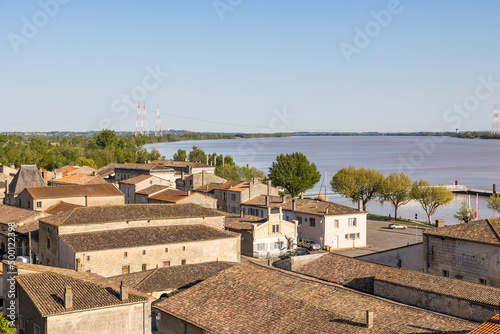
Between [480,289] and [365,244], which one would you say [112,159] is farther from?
[480,289]

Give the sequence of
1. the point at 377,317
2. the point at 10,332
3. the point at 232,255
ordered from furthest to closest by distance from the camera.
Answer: the point at 232,255, the point at 377,317, the point at 10,332

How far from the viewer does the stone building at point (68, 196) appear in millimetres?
51281

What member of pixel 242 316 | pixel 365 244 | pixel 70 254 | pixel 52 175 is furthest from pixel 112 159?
pixel 242 316

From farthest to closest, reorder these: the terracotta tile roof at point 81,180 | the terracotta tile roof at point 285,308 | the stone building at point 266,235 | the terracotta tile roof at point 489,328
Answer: the terracotta tile roof at point 81,180
the stone building at point 266,235
the terracotta tile roof at point 285,308
the terracotta tile roof at point 489,328

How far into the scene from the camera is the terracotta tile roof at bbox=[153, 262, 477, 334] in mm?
18672

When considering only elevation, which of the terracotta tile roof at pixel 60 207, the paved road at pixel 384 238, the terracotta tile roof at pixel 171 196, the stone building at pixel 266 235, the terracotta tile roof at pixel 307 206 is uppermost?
the terracotta tile roof at pixel 171 196

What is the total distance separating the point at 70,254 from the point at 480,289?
24028 mm

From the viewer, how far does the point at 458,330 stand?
17.8 metres

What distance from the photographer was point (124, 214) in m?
39.7

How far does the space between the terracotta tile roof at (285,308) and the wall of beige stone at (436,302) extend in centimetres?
280

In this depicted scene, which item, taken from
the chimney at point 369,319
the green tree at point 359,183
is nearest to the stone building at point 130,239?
the chimney at point 369,319

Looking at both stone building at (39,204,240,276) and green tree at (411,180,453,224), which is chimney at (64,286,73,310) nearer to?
stone building at (39,204,240,276)

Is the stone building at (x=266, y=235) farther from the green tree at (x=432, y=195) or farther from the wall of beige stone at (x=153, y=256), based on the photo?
the green tree at (x=432, y=195)

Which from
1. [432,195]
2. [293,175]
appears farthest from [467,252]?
[293,175]
